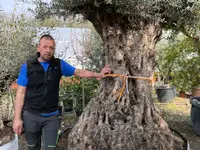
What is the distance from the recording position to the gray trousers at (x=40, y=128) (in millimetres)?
3512

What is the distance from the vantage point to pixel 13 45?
206 inches

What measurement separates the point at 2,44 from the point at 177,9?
3.17 metres

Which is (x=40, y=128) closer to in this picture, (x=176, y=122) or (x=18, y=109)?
(x=18, y=109)

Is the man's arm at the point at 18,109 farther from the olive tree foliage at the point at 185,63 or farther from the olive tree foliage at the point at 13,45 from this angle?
the olive tree foliage at the point at 185,63

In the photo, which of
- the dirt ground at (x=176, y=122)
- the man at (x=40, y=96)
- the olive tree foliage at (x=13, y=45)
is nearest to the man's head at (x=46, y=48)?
the man at (x=40, y=96)

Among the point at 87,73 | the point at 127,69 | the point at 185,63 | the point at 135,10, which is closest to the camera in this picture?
the point at 135,10

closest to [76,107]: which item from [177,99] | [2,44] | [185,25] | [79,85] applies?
[79,85]

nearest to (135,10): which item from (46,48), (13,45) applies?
(46,48)

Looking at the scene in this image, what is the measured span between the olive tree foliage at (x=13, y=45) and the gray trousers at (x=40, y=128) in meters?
1.35

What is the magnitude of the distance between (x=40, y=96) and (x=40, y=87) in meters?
0.12

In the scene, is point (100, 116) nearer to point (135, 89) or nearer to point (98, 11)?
point (135, 89)

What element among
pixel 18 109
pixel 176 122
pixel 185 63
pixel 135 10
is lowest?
pixel 176 122

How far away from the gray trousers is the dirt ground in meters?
0.64

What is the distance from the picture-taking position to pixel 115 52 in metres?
4.03
